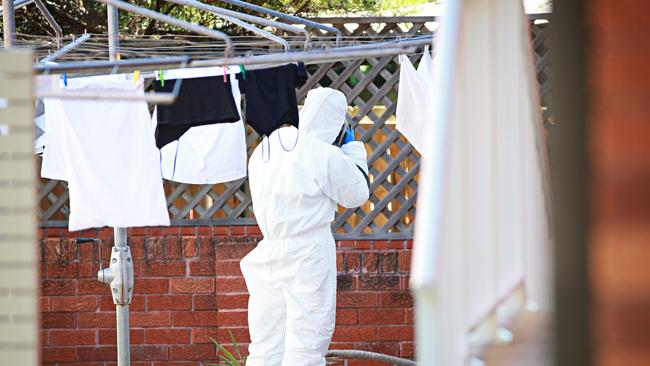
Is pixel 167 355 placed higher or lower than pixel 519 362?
lower

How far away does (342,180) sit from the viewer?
4.89 meters

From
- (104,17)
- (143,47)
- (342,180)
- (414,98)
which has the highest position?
(104,17)

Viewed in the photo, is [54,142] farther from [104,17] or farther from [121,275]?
[104,17]

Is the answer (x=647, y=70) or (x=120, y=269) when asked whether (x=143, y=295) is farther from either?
(x=647, y=70)

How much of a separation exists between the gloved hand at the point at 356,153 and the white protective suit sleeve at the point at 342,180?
0.09 meters

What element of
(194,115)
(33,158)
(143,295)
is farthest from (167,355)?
(33,158)

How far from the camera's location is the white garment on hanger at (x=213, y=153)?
4.77m

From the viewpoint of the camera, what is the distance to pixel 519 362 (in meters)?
1.90

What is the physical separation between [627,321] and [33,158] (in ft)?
4.36

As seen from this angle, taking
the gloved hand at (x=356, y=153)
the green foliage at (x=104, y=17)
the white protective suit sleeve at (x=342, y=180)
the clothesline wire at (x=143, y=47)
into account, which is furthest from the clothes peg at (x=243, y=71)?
the green foliage at (x=104, y=17)

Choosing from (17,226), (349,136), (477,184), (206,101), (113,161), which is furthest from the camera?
(349,136)

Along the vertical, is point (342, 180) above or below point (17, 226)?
above

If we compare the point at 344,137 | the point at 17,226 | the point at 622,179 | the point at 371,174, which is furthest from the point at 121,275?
the point at 622,179

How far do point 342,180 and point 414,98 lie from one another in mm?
492
